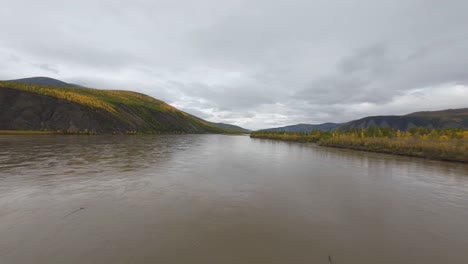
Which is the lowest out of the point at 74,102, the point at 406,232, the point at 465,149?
the point at 406,232

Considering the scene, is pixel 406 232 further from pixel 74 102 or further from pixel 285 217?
pixel 74 102

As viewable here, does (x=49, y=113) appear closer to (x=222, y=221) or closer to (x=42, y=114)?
(x=42, y=114)

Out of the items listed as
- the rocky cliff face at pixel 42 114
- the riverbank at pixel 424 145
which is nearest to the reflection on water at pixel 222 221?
the riverbank at pixel 424 145

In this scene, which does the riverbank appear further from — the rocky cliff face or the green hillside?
the rocky cliff face

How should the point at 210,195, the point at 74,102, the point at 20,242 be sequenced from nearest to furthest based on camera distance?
the point at 20,242 < the point at 210,195 < the point at 74,102

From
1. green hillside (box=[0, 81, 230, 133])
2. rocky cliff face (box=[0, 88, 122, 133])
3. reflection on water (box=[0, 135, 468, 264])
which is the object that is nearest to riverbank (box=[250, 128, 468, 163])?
reflection on water (box=[0, 135, 468, 264])

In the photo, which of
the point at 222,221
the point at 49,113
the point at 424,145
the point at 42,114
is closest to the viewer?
the point at 222,221

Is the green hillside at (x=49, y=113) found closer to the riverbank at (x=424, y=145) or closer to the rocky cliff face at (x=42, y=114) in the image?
the rocky cliff face at (x=42, y=114)

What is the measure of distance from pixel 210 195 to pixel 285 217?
4.61 metres

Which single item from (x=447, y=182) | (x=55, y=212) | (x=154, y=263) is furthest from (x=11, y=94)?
(x=447, y=182)

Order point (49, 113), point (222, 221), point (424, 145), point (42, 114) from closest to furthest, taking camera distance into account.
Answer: point (222, 221)
point (424, 145)
point (42, 114)
point (49, 113)

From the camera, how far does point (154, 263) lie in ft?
17.1

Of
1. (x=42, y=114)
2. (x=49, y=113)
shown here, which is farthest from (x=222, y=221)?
(x=49, y=113)

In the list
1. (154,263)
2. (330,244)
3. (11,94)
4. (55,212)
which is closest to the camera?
(154,263)
